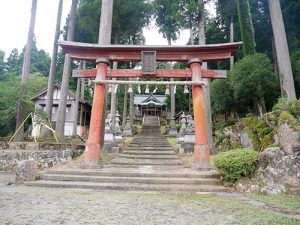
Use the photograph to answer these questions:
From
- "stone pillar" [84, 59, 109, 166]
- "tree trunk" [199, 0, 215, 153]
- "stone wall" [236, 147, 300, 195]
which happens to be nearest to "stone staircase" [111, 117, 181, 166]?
"stone pillar" [84, 59, 109, 166]

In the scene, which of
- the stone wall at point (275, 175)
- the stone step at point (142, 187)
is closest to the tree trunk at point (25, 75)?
the stone step at point (142, 187)

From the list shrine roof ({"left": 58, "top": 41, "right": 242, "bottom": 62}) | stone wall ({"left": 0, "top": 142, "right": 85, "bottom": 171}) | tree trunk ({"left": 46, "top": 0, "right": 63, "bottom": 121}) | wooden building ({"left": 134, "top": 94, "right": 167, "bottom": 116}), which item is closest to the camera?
shrine roof ({"left": 58, "top": 41, "right": 242, "bottom": 62})

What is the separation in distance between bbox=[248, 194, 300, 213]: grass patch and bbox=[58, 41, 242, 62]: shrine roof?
512cm

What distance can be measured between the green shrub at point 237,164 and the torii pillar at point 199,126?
1361 mm

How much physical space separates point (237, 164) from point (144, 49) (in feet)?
16.9

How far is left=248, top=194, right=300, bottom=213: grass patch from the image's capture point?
4795mm

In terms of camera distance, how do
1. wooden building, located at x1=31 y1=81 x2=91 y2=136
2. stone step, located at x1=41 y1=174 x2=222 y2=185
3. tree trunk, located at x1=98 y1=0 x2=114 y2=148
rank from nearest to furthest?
stone step, located at x1=41 y1=174 x2=222 y2=185
tree trunk, located at x1=98 y1=0 x2=114 y2=148
wooden building, located at x1=31 y1=81 x2=91 y2=136

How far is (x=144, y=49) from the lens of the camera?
9.07 m

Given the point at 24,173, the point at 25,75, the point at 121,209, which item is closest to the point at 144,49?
the point at 24,173

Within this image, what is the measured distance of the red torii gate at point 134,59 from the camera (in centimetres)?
859

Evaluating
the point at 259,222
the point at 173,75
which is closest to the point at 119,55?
the point at 173,75

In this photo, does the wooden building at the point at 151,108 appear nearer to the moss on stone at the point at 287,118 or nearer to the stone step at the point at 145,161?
the stone step at the point at 145,161

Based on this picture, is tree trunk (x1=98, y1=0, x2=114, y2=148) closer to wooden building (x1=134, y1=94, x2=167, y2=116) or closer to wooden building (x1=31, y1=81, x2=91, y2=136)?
wooden building (x1=31, y1=81, x2=91, y2=136)

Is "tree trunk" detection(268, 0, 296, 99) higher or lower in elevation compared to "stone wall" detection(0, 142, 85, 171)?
higher
